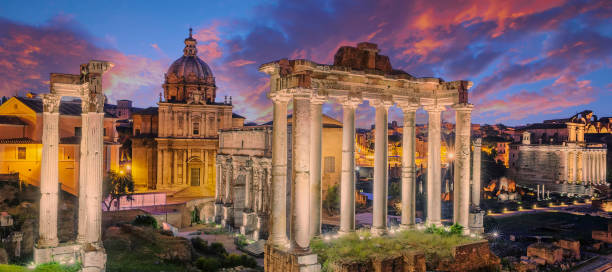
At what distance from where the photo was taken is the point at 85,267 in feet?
51.0

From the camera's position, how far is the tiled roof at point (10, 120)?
34969 mm

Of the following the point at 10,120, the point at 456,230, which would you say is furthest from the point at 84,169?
the point at 10,120

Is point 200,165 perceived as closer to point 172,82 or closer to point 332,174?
point 172,82

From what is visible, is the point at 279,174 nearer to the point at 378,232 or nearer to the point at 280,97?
the point at 280,97

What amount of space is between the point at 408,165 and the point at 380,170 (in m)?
1.69

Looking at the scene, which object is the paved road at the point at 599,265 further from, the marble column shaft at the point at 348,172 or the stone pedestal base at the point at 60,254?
the stone pedestal base at the point at 60,254

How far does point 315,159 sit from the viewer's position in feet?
54.5

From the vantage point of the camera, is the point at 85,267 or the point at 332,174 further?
the point at 332,174

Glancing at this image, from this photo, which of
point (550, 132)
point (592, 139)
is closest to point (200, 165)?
point (550, 132)

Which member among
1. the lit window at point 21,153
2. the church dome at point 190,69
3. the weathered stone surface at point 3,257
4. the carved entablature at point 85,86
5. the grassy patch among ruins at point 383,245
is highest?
the church dome at point 190,69

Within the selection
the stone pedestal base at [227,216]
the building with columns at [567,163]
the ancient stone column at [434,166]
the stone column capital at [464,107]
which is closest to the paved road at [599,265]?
the ancient stone column at [434,166]

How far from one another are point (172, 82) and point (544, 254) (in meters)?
41.5

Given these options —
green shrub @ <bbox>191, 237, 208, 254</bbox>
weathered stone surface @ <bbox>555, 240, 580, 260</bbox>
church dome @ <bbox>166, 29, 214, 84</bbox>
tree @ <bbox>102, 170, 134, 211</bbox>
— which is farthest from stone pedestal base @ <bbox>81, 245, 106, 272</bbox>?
church dome @ <bbox>166, 29, 214, 84</bbox>

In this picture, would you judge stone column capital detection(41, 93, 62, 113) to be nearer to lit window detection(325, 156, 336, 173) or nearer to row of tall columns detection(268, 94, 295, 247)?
row of tall columns detection(268, 94, 295, 247)
